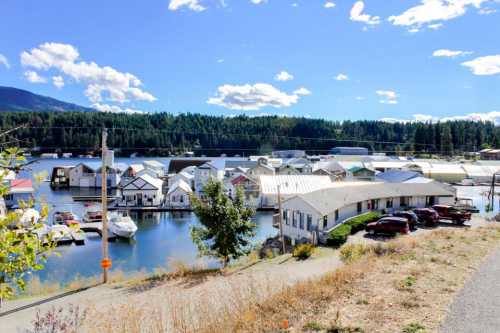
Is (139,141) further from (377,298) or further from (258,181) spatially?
(377,298)

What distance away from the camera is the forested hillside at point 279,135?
114 m

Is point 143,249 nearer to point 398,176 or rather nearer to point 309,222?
point 309,222

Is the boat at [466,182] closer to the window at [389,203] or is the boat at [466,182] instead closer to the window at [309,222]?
the window at [389,203]

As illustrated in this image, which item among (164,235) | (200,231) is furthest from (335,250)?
(164,235)

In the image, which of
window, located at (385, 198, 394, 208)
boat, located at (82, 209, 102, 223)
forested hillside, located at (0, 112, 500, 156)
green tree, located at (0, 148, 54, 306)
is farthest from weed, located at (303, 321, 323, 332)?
forested hillside, located at (0, 112, 500, 156)

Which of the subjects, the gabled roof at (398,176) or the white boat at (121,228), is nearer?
the white boat at (121,228)

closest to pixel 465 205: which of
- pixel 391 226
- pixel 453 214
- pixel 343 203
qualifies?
pixel 453 214

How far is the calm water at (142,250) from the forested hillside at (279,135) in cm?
6349

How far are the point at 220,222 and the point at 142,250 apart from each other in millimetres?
12876

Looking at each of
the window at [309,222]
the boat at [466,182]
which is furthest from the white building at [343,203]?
the boat at [466,182]

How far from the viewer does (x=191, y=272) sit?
1784 cm

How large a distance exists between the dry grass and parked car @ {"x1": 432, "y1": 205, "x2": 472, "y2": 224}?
15201 millimetres

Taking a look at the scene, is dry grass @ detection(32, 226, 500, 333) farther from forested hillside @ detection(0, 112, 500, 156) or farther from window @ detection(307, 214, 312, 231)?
forested hillside @ detection(0, 112, 500, 156)

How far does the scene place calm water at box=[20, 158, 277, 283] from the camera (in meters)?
23.4
